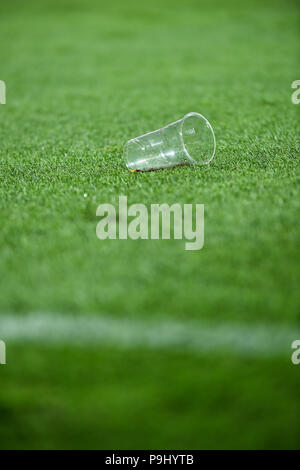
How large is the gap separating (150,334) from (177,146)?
2.08 m

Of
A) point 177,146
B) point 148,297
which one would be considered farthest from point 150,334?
point 177,146

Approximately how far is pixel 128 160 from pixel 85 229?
1.26 m

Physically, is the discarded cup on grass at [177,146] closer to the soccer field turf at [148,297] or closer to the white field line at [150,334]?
the soccer field turf at [148,297]

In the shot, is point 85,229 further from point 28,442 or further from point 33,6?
point 33,6

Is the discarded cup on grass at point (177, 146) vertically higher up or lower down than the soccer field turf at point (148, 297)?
higher up

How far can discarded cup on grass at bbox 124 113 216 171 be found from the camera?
3.95 meters

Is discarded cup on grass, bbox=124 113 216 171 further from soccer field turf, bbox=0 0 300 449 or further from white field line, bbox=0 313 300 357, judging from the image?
white field line, bbox=0 313 300 357

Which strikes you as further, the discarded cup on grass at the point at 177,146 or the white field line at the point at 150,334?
the discarded cup on grass at the point at 177,146

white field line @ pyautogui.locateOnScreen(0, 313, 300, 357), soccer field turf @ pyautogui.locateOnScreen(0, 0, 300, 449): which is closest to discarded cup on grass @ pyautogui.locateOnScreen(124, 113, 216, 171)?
soccer field turf @ pyautogui.locateOnScreen(0, 0, 300, 449)

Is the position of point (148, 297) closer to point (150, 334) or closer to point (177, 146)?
point (150, 334)

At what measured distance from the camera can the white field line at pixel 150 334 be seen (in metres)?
2.09

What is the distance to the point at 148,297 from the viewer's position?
237 cm

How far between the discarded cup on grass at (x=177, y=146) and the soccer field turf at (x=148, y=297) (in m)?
0.13

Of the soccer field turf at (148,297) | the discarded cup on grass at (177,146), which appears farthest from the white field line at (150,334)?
the discarded cup on grass at (177,146)
